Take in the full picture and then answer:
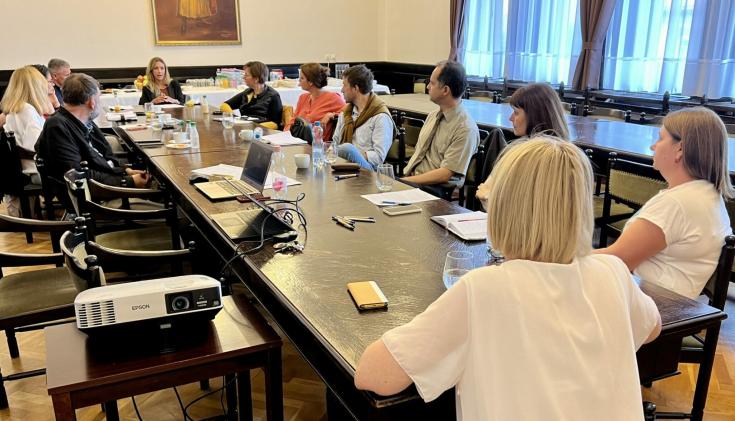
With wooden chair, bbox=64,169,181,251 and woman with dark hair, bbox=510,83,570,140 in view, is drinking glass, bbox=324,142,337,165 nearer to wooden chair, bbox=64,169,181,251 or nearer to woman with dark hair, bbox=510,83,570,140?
wooden chair, bbox=64,169,181,251

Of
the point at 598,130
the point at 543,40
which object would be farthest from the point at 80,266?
the point at 543,40

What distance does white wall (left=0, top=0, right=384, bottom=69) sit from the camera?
8.15 meters

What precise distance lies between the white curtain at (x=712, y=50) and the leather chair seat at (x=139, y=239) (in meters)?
5.09

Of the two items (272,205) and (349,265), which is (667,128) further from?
(272,205)

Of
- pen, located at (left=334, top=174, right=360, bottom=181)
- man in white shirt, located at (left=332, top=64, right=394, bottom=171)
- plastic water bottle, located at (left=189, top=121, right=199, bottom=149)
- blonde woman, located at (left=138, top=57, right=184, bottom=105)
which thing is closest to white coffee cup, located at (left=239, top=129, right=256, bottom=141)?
plastic water bottle, located at (left=189, top=121, right=199, bottom=149)

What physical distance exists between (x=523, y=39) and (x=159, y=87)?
460cm

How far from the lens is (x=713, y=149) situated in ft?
6.37

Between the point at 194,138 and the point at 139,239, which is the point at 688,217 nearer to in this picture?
the point at 139,239

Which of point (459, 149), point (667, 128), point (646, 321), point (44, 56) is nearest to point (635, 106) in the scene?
point (459, 149)

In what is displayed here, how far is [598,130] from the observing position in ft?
14.7

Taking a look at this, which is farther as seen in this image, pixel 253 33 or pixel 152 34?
pixel 253 33

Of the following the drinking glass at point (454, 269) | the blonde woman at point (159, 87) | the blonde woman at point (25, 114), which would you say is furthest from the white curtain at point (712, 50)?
the blonde woman at point (25, 114)

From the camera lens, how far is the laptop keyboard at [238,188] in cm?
265

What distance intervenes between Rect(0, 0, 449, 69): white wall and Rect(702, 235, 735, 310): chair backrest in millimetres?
7696
